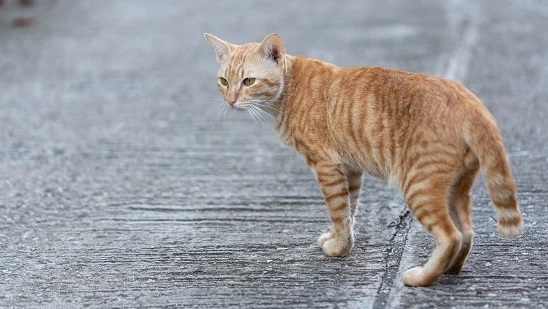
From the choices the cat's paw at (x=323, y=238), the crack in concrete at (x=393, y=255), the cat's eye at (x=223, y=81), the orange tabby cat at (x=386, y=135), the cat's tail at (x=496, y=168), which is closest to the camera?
the cat's tail at (x=496, y=168)

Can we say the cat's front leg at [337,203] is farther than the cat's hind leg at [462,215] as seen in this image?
Yes

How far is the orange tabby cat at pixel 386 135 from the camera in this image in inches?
155

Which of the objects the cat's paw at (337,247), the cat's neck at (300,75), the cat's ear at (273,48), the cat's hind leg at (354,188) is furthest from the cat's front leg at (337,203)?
the cat's ear at (273,48)

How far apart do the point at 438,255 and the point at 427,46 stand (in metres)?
6.29

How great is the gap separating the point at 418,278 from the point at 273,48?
1493 mm

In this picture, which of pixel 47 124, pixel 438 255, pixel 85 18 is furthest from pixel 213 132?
pixel 85 18

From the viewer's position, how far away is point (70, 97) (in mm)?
8758

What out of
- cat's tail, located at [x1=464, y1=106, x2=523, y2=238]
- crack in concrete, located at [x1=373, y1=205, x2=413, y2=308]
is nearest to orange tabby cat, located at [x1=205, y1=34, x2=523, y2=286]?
cat's tail, located at [x1=464, y1=106, x2=523, y2=238]

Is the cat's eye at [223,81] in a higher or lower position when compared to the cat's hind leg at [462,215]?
higher

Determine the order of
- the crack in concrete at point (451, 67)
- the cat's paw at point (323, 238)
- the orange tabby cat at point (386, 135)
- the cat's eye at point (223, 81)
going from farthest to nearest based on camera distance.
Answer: the cat's eye at point (223, 81) < the cat's paw at point (323, 238) < the crack in concrete at point (451, 67) < the orange tabby cat at point (386, 135)

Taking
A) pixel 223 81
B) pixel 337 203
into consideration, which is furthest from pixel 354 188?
pixel 223 81

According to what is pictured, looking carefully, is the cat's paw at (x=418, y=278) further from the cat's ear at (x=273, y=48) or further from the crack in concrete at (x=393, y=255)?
the cat's ear at (x=273, y=48)

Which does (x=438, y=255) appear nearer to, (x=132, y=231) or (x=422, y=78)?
(x=422, y=78)

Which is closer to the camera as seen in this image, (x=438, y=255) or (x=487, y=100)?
(x=438, y=255)
